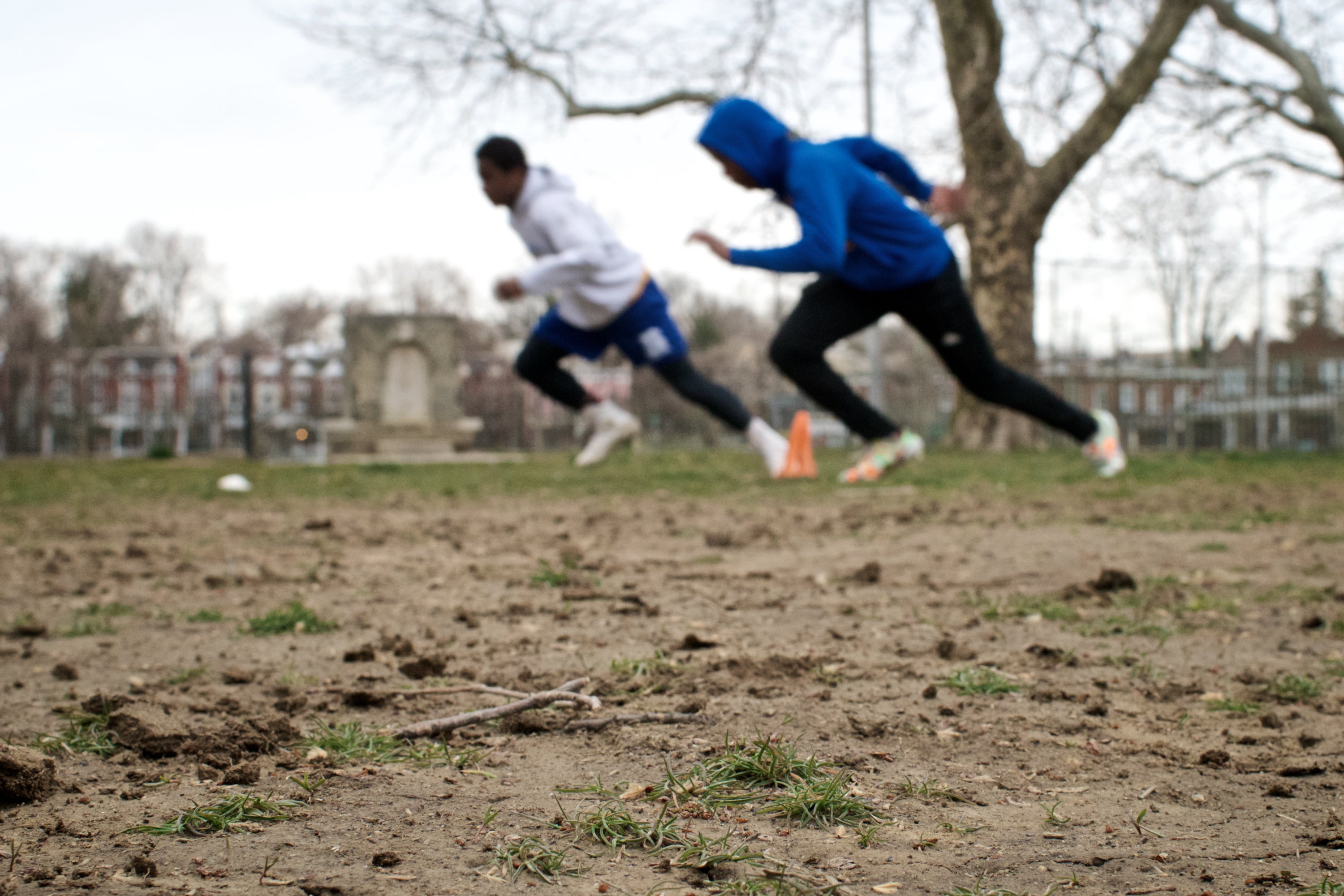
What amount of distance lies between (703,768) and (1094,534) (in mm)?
3513

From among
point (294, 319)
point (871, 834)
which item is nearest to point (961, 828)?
point (871, 834)

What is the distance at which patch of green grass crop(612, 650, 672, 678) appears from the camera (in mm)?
2297

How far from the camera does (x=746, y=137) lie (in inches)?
198

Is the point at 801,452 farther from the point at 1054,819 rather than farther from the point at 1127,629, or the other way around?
the point at 1054,819

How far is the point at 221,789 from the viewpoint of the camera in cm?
160

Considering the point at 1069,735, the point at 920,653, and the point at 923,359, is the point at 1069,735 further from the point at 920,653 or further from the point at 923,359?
the point at 923,359

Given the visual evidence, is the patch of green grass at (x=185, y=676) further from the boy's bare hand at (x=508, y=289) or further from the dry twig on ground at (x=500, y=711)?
the boy's bare hand at (x=508, y=289)

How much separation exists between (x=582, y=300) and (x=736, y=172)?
4.66ft

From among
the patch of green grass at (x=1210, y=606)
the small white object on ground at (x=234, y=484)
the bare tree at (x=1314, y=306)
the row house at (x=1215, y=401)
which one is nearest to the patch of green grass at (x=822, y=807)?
the patch of green grass at (x=1210, y=606)

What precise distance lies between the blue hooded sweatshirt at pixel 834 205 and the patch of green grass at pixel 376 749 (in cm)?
335

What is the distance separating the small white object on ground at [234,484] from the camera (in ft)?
30.4

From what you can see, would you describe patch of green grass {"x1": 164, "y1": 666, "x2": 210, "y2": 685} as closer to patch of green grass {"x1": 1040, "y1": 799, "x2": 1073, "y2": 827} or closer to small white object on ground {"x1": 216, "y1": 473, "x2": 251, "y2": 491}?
patch of green grass {"x1": 1040, "y1": 799, "x2": 1073, "y2": 827}

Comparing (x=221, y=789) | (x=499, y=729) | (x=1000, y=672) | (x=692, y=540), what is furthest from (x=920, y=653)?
(x=692, y=540)

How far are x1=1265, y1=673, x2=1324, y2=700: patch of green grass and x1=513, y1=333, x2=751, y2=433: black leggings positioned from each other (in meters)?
4.19
